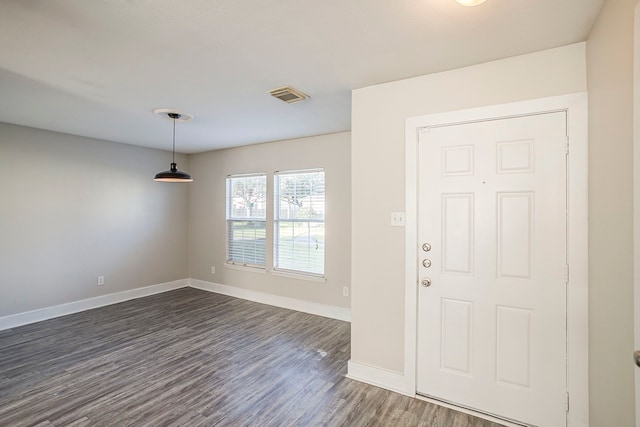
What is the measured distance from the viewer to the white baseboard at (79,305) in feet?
12.8

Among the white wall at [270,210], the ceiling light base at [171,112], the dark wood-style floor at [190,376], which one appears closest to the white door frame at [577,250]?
the dark wood-style floor at [190,376]

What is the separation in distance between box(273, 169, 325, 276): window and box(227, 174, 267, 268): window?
12.9 inches

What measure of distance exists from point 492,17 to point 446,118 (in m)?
0.74

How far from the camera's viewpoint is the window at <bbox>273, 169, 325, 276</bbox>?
4.50 m

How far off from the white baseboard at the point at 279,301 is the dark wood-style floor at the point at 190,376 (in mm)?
161

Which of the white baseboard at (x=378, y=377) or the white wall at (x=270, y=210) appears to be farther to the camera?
the white wall at (x=270, y=210)

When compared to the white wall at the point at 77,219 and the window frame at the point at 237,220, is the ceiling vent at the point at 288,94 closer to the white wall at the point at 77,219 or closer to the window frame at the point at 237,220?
the window frame at the point at 237,220

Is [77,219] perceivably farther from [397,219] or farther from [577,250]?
[577,250]

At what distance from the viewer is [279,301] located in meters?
4.81

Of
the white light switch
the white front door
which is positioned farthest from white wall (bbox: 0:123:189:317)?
the white front door

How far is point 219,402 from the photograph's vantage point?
2.37m

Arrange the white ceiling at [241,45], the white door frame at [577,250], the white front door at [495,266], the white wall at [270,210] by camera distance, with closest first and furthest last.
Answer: the white ceiling at [241,45], the white door frame at [577,250], the white front door at [495,266], the white wall at [270,210]

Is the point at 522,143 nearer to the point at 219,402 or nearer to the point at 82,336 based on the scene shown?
the point at 219,402

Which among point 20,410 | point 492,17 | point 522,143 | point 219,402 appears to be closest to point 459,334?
point 522,143
